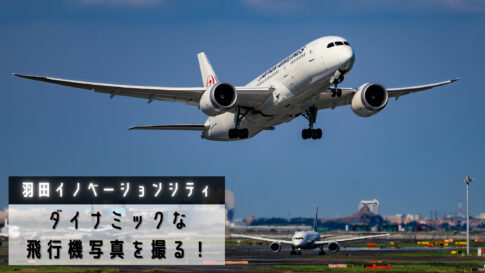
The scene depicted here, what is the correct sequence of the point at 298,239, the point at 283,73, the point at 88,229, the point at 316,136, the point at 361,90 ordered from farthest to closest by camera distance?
the point at 88,229
the point at 298,239
the point at 316,136
the point at 361,90
the point at 283,73

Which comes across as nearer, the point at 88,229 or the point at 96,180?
the point at 96,180

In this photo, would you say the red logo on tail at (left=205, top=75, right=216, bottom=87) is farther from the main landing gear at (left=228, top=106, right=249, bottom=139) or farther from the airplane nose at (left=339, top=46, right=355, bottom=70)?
the airplane nose at (left=339, top=46, right=355, bottom=70)

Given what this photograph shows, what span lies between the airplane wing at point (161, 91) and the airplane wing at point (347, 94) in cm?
579

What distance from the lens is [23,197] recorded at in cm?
4788

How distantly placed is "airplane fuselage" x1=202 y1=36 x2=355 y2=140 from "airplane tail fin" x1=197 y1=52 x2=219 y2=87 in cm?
1312

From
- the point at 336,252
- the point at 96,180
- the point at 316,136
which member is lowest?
the point at 336,252

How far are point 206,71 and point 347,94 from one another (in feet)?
70.2

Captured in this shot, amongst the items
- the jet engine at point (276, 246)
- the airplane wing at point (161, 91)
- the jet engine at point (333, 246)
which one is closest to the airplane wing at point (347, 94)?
the airplane wing at point (161, 91)

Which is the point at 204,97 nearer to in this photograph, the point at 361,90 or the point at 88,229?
the point at 361,90

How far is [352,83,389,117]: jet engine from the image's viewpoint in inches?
2244

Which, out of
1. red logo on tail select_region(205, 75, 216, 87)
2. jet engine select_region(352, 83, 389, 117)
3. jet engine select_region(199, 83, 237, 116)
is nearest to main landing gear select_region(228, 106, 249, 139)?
jet engine select_region(199, 83, 237, 116)

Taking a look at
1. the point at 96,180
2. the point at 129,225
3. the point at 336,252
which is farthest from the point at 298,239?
the point at 96,180

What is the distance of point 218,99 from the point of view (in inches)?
2131

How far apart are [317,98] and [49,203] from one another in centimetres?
2228
